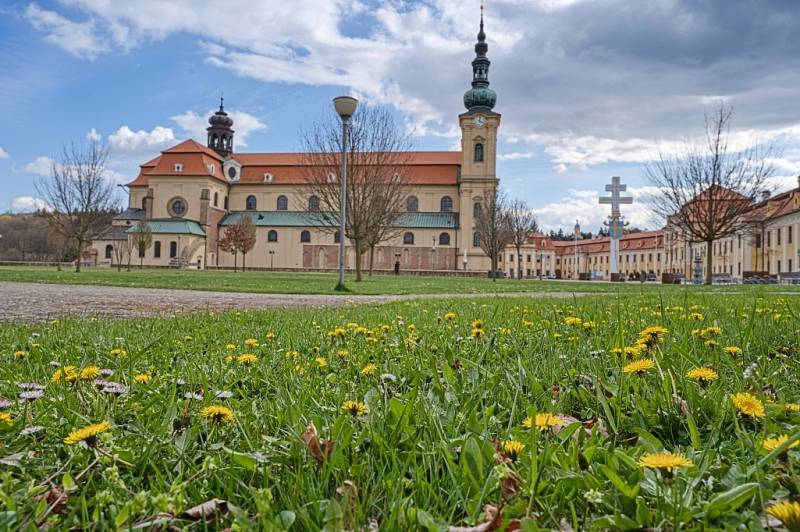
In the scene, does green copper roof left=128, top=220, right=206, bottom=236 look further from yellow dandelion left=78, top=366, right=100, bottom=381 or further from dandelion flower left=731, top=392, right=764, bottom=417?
dandelion flower left=731, top=392, right=764, bottom=417

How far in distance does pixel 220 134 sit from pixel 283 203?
16170 millimetres

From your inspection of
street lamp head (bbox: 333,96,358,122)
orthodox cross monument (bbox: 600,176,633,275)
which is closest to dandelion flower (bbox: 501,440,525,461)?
street lamp head (bbox: 333,96,358,122)

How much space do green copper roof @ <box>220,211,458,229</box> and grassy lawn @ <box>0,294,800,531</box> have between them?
62364 mm

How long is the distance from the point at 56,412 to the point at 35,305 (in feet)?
24.2

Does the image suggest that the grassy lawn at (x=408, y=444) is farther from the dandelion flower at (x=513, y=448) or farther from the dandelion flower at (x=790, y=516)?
the dandelion flower at (x=790, y=516)

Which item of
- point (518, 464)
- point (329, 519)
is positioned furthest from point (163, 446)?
point (518, 464)

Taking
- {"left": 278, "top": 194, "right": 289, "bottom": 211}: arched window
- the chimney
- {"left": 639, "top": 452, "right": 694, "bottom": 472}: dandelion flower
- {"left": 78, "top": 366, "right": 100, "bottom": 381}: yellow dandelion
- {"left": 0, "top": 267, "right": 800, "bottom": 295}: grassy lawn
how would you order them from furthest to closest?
{"left": 278, "top": 194, "right": 289, "bottom": 211}: arched window, the chimney, {"left": 0, "top": 267, "right": 800, "bottom": 295}: grassy lawn, {"left": 78, "top": 366, "right": 100, "bottom": 381}: yellow dandelion, {"left": 639, "top": 452, "right": 694, "bottom": 472}: dandelion flower

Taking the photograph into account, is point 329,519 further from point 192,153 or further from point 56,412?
point 192,153

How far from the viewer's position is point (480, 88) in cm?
6669

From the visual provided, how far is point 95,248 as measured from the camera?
6912 cm

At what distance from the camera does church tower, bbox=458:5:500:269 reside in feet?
212

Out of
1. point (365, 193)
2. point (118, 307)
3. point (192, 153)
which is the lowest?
point (118, 307)

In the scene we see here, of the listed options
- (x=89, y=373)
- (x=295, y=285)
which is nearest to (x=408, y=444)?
(x=89, y=373)

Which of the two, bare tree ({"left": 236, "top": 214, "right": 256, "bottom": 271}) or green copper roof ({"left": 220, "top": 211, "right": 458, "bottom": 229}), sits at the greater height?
green copper roof ({"left": 220, "top": 211, "right": 458, "bottom": 229})
